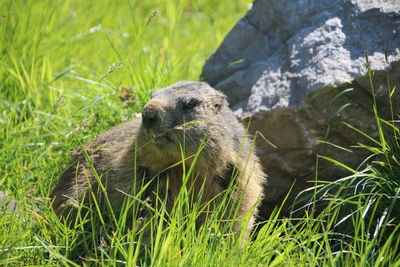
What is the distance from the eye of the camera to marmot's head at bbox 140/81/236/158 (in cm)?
353

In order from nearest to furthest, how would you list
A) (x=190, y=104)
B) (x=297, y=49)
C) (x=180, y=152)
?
(x=180, y=152) < (x=190, y=104) < (x=297, y=49)

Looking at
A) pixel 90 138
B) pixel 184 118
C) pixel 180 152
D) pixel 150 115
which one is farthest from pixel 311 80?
pixel 90 138

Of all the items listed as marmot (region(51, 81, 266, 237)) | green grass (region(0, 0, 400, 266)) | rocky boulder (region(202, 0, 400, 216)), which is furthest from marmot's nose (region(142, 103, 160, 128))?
rocky boulder (region(202, 0, 400, 216))

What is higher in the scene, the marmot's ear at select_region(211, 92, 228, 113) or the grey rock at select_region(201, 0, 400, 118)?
the grey rock at select_region(201, 0, 400, 118)

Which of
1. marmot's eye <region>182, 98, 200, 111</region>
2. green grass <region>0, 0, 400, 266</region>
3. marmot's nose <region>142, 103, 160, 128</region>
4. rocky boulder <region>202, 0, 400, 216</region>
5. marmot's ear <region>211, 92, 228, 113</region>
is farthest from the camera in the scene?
rocky boulder <region>202, 0, 400, 216</region>

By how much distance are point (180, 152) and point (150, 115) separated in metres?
0.31

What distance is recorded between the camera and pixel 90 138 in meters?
4.85

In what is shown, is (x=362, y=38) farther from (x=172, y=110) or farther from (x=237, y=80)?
(x=172, y=110)

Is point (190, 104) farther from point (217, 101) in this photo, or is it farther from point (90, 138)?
point (90, 138)

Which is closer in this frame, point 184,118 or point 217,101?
point 184,118

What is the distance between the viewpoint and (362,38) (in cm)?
445

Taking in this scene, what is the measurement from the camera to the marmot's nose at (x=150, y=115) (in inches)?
137

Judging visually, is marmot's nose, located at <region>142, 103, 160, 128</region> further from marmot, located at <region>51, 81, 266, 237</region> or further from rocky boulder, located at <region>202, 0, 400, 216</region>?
rocky boulder, located at <region>202, 0, 400, 216</region>

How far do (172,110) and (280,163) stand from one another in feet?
5.13
